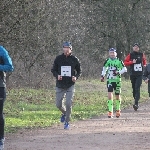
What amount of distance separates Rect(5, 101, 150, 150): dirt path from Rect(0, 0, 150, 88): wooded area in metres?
6.68

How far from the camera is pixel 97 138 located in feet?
37.0

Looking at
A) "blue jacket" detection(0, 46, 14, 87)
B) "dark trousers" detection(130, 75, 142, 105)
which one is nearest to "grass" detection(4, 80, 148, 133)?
"dark trousers" detection(130, 75, 142, 105)

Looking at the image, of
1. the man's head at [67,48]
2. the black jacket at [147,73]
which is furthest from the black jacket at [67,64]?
the black jacket at [147,73]

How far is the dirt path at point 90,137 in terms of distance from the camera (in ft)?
33.4

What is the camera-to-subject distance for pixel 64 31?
31.7 metres

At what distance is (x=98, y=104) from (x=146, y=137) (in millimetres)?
9879

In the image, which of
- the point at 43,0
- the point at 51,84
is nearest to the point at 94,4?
the point at 51,84

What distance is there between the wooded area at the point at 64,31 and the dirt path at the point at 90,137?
6685 mm

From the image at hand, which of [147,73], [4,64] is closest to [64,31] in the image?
[147,73]

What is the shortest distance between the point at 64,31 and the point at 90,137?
20.6 metres

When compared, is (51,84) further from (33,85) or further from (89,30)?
(89,30)

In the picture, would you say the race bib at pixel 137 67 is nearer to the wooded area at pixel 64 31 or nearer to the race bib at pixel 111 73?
the race bib at pixel 111 73

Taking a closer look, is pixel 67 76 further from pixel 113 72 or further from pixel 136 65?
pixel 136 65

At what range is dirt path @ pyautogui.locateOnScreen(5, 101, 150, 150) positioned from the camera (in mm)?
10180
